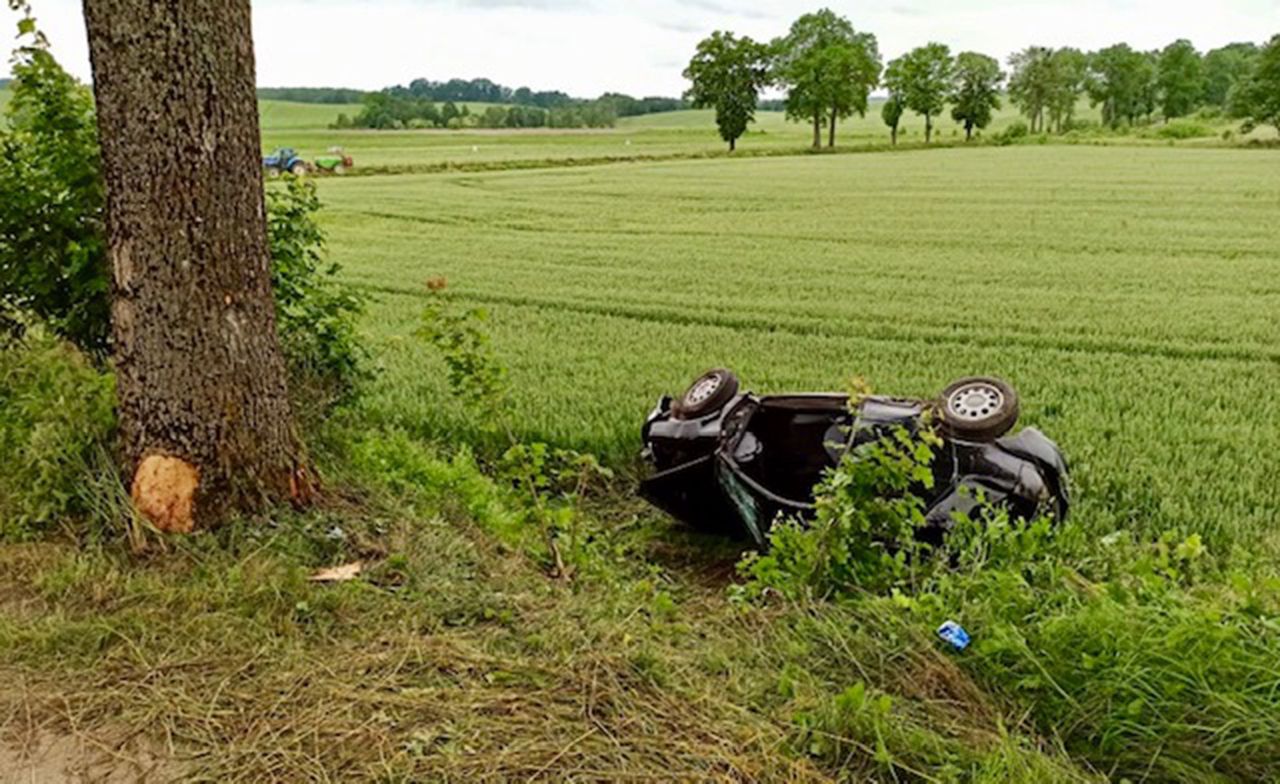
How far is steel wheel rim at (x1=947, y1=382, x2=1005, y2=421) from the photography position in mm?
4105

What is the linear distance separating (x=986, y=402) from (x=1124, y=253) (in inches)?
471

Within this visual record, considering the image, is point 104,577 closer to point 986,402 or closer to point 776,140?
point 986,402

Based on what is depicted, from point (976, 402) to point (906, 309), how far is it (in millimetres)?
6422

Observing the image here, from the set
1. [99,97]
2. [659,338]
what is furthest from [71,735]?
[659,338]

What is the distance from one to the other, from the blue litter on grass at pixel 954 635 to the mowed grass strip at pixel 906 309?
2.40 meters

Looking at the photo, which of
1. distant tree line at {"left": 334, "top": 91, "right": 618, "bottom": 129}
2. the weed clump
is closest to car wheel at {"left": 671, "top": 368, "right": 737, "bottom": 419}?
the weed clump

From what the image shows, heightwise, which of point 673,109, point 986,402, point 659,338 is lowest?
point 659,338

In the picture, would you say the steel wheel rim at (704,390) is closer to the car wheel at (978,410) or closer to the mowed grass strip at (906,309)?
the mowed grass strip at (906,309)

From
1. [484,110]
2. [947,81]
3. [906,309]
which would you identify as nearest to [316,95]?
[484,110]

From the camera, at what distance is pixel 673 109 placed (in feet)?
393

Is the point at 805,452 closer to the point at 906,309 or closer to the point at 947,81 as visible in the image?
the point at 906,309

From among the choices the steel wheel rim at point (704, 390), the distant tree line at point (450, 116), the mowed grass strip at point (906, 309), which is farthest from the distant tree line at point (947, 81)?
the steel wheel rim at point (704, 390)

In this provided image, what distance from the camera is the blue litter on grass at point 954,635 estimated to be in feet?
8.51

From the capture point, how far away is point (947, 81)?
219ft
